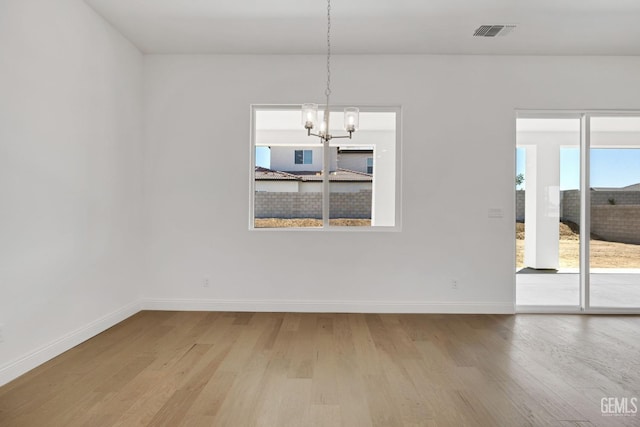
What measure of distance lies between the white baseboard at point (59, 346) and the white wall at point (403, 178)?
517 mm

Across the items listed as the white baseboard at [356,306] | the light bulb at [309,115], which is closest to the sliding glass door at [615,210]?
the white baseboard at [356,306]

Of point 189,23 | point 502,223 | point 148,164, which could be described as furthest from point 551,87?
point 148,164

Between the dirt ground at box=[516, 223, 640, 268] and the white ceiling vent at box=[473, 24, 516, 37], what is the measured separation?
219 cm

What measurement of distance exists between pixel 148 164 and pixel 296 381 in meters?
3.13

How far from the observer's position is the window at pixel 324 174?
4430 mm

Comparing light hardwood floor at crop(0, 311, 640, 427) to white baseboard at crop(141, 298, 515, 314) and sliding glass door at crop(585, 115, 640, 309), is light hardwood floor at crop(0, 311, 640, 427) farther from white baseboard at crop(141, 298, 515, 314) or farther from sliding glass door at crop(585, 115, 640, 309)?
sliding glass door at crop(585, 115, 640, 309)

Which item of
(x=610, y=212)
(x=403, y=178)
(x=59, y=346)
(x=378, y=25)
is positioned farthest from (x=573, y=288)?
(x=59, y=346)

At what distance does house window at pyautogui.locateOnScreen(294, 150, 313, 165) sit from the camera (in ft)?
14.8

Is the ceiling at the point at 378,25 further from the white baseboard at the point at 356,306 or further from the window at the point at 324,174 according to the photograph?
the white baseboard at the point at 356,306

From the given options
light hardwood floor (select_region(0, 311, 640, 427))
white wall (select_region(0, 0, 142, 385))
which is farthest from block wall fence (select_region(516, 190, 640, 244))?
white wall (select_region(0, 0, 142, 385))

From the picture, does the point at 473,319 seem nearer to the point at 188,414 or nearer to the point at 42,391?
the point at 188,414

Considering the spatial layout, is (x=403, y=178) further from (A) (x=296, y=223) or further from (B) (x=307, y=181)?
(A) (x=296, y=223)

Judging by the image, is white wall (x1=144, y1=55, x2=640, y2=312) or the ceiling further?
white wall (x1=144, y1=55, x2=640, y2=312)

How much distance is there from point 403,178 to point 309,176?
44.5 inches
